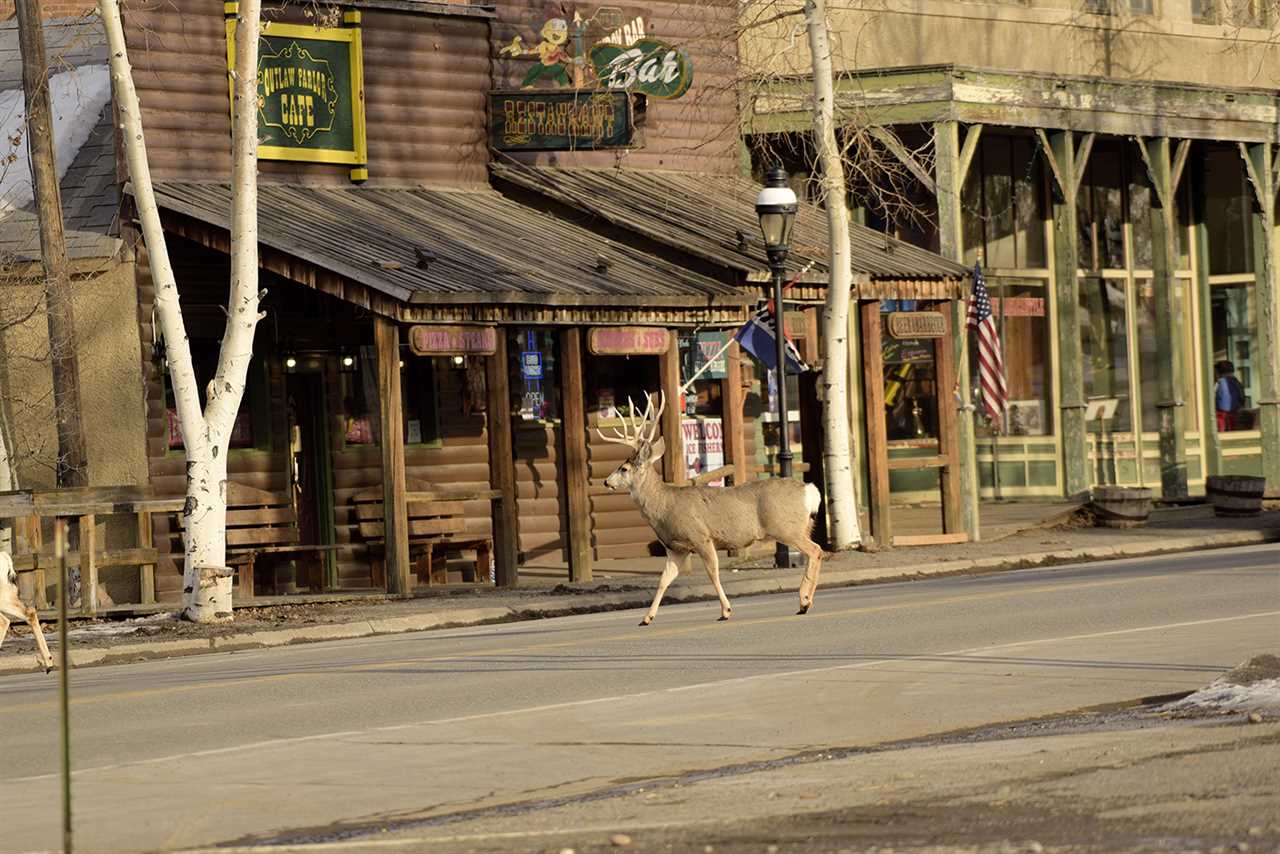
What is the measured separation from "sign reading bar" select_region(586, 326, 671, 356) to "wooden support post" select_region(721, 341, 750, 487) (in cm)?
170

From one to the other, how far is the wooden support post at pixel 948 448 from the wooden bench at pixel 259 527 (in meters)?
7.85

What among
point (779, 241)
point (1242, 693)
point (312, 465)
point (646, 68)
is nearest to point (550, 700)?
point (1242, 693)

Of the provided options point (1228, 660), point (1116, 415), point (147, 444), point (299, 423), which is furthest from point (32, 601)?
point (1116, 415)

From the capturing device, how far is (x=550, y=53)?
2862 centimetres

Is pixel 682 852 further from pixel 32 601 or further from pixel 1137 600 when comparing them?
pixel 32 601

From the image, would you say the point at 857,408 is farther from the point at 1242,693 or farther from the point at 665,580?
the point at 1242,693

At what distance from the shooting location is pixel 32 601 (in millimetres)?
21438

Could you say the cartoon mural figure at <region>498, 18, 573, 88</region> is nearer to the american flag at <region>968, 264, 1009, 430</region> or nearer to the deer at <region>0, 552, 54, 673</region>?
the american flag at <region>968, 264, 1009, 430</region>

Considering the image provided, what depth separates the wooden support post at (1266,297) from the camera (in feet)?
111

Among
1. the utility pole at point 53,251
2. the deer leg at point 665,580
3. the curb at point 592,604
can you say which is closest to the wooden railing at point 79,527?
the utility pole at point 53,251

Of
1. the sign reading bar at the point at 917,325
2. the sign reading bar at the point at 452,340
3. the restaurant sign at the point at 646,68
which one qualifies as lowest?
the sign reading bar at the point at 452,340

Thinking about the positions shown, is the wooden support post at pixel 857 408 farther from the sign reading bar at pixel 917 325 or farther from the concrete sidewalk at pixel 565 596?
the sign reading bar at pixel 917 325

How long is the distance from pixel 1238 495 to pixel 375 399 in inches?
486

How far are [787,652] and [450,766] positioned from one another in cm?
513
